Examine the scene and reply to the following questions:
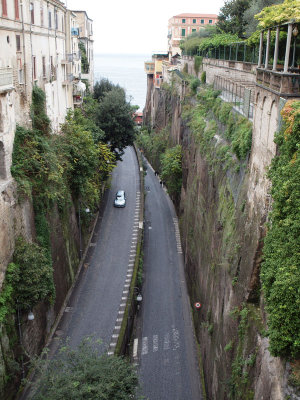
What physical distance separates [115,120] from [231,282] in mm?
26657

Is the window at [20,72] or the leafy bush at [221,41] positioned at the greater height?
the leafy bush at [221,41]

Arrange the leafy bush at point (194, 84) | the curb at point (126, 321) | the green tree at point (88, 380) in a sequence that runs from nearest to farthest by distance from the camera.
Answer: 1. the green tree at point (88, 380)
2. the curb at point (126, 321)
3. the leafy bush at point (194, 84)

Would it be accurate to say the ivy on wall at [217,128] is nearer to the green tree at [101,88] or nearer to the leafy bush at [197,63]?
the leafy bush at [197,63]

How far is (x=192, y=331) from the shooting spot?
24422 millimetres

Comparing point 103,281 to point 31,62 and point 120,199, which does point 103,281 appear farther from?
point 31,62

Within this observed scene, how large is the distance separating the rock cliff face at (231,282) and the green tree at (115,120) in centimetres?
1413


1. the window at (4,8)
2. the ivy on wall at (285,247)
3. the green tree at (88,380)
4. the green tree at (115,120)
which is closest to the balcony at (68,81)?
the green tree at (115,120)

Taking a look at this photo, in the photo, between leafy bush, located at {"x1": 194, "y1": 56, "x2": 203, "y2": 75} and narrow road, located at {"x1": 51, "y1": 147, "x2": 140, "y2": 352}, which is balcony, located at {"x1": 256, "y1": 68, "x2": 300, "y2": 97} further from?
leafy bush, located at {"x1": 194, "y1": 56, "x2": 203, "y2": 75}

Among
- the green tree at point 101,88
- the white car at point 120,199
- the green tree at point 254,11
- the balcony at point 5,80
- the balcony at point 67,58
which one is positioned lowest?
the white car at point 120,199

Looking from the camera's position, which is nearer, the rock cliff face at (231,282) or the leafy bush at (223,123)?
the rock cliff face at (231,282)

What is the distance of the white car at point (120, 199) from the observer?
1475 inches

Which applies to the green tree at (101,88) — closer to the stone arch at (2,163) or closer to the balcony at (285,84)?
the stone arch at (2,163)

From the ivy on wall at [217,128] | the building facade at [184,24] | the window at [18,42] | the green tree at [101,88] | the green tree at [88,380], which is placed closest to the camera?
the green tree at [88,380]

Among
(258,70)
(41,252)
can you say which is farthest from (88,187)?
(258,70)
